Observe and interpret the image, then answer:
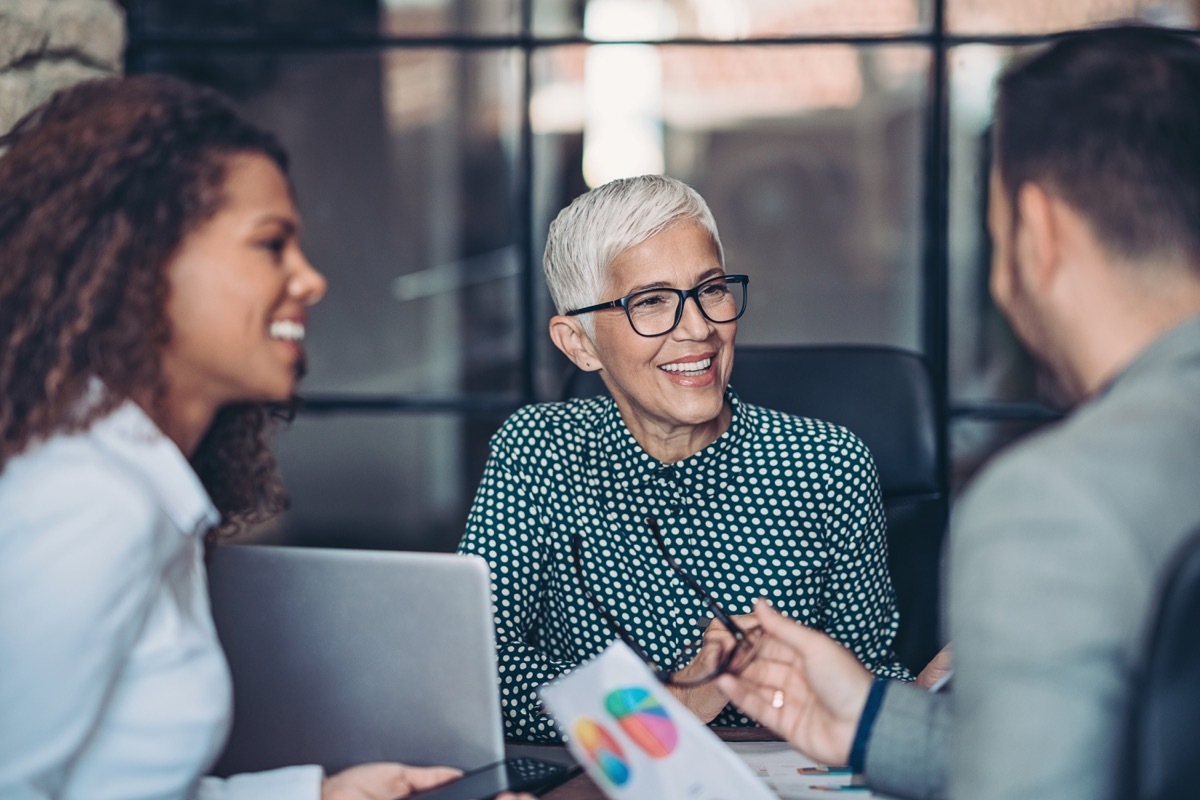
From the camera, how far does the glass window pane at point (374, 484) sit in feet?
14.1

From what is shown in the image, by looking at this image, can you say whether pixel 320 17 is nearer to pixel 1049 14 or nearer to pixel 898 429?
pixel 1049 14

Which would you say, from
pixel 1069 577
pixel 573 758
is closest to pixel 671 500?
pixel 573 758

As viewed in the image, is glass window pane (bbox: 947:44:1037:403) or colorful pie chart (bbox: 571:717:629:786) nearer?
colorful pie chart (bbox: 571:717:629:786)

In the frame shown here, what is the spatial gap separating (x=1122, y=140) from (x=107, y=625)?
0.87 m

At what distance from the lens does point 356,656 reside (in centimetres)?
120

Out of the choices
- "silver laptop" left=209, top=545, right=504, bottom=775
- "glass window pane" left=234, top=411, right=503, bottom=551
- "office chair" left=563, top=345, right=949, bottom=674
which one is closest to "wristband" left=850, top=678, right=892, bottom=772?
"silver laptop" left=209, top=545, right=504, bottom=775

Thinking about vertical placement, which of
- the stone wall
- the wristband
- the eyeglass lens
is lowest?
the wristband

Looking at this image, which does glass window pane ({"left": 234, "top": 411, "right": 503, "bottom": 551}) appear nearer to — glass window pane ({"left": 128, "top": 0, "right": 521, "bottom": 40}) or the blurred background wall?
the blurred background wall

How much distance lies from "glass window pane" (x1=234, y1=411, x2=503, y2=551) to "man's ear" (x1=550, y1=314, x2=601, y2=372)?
1926 mm

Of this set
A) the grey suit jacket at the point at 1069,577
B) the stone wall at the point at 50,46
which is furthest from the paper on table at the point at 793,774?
the stone wall at the point at 50,46

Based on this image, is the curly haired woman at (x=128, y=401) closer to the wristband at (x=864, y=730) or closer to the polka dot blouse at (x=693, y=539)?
the wristband at (x=864, y=730)

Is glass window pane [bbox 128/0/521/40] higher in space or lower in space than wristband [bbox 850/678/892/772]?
higher

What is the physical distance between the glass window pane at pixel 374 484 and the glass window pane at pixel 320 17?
1295 mm

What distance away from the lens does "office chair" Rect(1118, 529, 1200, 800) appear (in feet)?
2.45
